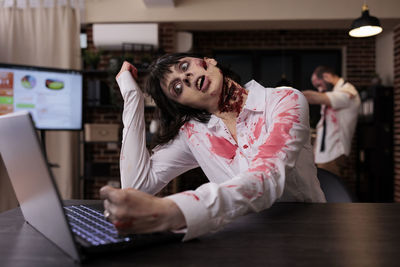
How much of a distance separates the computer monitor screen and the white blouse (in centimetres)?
211

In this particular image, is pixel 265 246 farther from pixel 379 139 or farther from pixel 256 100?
pixel 379 139

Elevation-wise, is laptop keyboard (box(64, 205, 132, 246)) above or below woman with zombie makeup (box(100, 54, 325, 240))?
below

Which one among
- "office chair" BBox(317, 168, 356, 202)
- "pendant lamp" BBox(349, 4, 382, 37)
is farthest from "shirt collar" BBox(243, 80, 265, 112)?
"pendant lamp" BBox(349, 4, 382, 37)

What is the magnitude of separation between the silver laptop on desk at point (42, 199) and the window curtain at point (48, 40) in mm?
4160

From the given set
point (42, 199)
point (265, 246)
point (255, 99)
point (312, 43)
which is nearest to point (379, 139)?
point (312, 43)

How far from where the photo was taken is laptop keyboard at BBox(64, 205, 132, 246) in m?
0.66

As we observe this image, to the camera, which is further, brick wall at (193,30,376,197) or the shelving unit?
brick wall at (193,30,376,197)

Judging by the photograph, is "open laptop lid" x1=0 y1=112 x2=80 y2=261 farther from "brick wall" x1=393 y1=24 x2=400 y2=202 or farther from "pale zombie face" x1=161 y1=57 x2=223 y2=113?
"brick wall" x1=393 y1=24 x2=400 y2=202

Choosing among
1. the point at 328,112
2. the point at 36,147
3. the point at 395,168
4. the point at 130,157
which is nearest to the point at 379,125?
the point at 395,168

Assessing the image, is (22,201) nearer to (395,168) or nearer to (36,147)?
(36,147)

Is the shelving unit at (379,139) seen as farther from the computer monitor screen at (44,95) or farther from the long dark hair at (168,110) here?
the long dark hair at (168,110)

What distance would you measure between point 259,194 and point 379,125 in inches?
207

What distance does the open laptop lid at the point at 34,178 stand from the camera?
0.57 m

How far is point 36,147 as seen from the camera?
569 millimetres
